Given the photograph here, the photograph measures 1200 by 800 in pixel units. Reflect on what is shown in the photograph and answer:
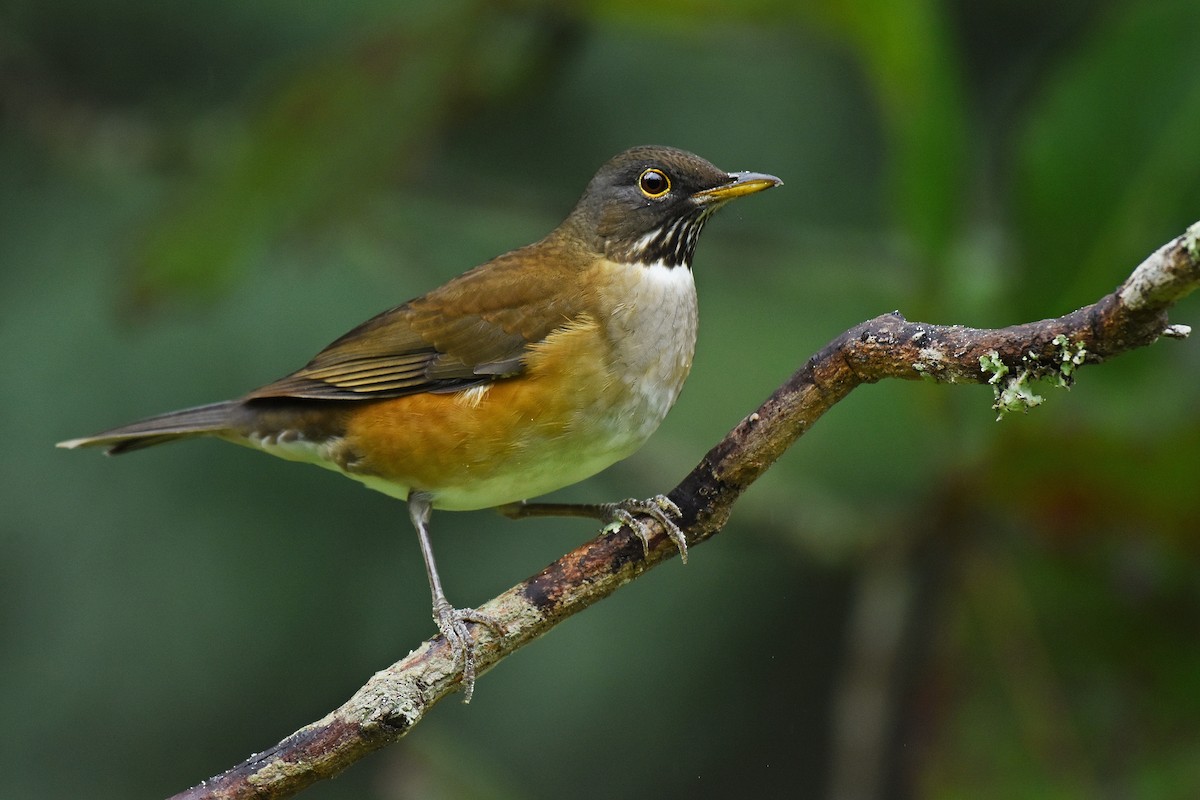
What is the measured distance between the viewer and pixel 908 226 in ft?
14.4

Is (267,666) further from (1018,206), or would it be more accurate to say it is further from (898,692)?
(1018,206)

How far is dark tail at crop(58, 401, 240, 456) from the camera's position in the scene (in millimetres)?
4238

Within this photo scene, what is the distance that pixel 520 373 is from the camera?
149 inches

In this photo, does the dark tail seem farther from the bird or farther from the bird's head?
the bird's head

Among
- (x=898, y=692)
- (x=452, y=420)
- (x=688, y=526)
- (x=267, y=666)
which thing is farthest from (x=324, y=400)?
(x=898, y=692)

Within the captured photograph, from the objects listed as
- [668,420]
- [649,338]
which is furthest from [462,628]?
[668,420]

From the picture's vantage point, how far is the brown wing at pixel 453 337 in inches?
152

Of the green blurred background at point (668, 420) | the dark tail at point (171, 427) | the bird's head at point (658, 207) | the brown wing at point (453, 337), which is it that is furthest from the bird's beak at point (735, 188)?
the dark tail at point (171, 427)

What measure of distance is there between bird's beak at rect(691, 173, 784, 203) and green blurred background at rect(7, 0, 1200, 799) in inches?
27.5

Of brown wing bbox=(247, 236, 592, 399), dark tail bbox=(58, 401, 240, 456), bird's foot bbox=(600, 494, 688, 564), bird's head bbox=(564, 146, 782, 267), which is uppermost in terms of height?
bird's head bbox=(564, 146, 782, 267)

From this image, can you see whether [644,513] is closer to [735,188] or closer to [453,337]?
[453,337]

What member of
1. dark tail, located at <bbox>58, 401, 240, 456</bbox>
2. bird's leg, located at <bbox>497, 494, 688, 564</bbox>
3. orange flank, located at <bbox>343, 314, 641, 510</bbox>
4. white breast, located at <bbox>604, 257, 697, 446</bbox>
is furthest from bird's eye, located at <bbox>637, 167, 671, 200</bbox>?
dark tail, located at <bbox>58, 401, 240, 456</bbox>

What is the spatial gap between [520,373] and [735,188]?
83 cm

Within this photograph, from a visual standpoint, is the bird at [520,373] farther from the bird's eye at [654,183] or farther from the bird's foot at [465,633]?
the bird's foot at [465,633]
